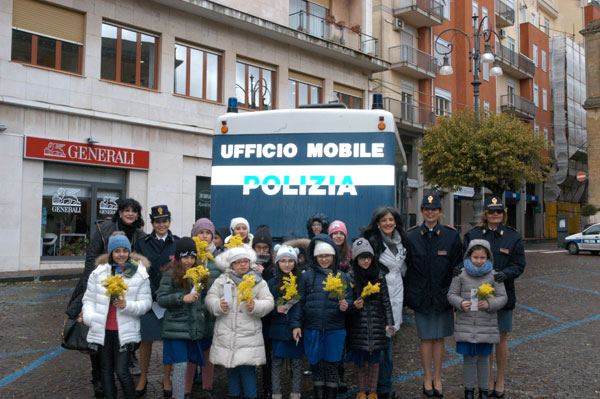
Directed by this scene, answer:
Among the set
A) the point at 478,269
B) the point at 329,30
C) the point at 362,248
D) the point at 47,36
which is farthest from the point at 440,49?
the point at 362,248

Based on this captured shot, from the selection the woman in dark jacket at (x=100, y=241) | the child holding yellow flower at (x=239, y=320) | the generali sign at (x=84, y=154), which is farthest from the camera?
the generali sign at (x=84, y=154)

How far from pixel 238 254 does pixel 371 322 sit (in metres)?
1.22

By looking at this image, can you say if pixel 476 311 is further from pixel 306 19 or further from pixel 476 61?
pixel 306 19

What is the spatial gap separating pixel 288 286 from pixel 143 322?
1.40 m

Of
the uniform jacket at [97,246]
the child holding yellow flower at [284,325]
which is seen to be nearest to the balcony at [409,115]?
the uniform jacket at [97,246]

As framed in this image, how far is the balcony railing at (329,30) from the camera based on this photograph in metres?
22.3

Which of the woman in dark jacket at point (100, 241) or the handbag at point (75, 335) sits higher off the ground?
the woman in dark jacket at point (100, 241)

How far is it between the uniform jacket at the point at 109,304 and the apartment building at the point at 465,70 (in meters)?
16.3

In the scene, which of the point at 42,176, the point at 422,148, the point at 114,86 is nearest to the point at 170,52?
the point at 114,86

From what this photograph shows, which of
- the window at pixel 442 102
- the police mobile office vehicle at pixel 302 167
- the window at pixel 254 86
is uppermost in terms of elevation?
the window at pixel 442 102

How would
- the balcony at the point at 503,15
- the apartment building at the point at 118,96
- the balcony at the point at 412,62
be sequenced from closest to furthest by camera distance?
the apartment building at the point at 118,96 → the balcony at the point at 412,62 → the balcony at the point at 503,15

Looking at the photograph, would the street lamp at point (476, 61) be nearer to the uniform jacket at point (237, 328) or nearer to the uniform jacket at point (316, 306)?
the uniform jacket at point (316, 306)

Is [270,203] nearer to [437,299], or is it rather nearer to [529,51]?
[437,299]

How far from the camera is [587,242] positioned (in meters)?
22.7
